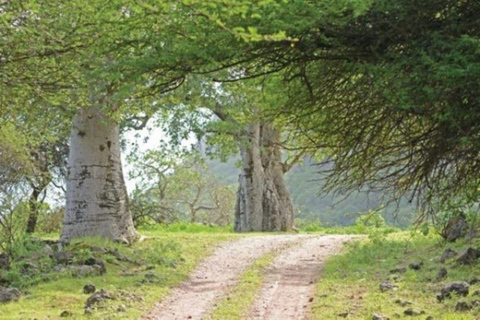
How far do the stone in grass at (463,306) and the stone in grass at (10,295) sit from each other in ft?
19.1

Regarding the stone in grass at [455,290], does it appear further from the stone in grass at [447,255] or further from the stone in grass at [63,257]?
the stone in grass at [63,257]

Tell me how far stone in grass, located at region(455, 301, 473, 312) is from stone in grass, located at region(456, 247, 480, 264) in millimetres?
2949

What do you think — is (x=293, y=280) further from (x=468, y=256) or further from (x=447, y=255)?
(x=468, y=256)

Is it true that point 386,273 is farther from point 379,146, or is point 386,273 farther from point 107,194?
point 107,194

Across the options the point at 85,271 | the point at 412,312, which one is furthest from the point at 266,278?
the point at 412,312

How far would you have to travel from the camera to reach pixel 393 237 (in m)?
16.8

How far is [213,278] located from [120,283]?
1788mm

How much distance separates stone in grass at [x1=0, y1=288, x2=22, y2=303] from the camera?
9.52 meters

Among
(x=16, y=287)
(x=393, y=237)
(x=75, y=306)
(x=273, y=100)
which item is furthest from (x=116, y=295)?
(x=393, y=237)

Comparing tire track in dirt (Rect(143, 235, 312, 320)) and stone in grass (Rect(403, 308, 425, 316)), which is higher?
tire track in dirt (Rect(143, 235, 312, 320))

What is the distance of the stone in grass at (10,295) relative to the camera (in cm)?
952

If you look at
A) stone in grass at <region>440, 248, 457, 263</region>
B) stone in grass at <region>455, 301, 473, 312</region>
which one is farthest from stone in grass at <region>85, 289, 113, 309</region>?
stone in grass at <region>440, 248, 457, 263</region>

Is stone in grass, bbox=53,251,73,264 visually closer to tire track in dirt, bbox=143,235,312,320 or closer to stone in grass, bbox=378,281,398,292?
tire track in dirt, bbox=143,235,312,320

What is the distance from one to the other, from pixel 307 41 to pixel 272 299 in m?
4.47
